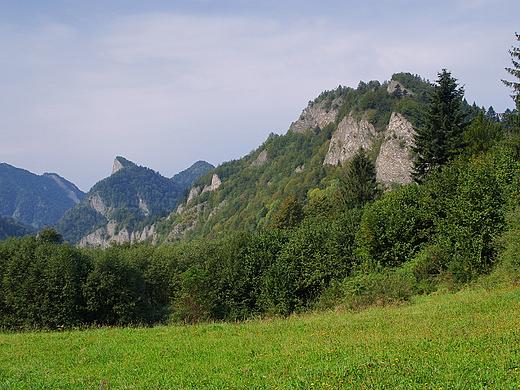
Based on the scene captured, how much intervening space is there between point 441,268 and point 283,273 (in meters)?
14.5

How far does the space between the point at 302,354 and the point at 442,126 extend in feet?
118

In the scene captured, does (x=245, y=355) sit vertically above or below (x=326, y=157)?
below

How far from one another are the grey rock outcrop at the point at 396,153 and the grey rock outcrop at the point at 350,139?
30.2 metres

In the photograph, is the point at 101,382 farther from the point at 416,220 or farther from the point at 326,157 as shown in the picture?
the point at 326,157

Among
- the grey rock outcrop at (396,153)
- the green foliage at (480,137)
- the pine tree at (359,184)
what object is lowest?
the pine tree at (359,184)

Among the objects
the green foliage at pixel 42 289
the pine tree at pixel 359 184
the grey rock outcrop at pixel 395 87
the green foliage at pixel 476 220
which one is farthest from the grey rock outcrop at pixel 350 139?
the green foliage at pixel 42 289

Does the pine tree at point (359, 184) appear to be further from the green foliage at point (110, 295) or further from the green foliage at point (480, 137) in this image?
the green foliage at point (110, 295)

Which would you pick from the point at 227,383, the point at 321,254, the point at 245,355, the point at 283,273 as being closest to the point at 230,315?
the point at 283,273

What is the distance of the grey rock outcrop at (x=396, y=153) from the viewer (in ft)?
342

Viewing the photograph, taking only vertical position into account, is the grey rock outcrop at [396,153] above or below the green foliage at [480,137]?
above

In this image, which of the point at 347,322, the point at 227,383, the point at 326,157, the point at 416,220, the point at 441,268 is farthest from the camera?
the point at 326,157

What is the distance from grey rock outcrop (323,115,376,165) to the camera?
492 ft

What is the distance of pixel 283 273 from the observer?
36344mm

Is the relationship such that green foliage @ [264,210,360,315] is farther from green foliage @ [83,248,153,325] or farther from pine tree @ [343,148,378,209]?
pine tree @ [343,148,378,209]
